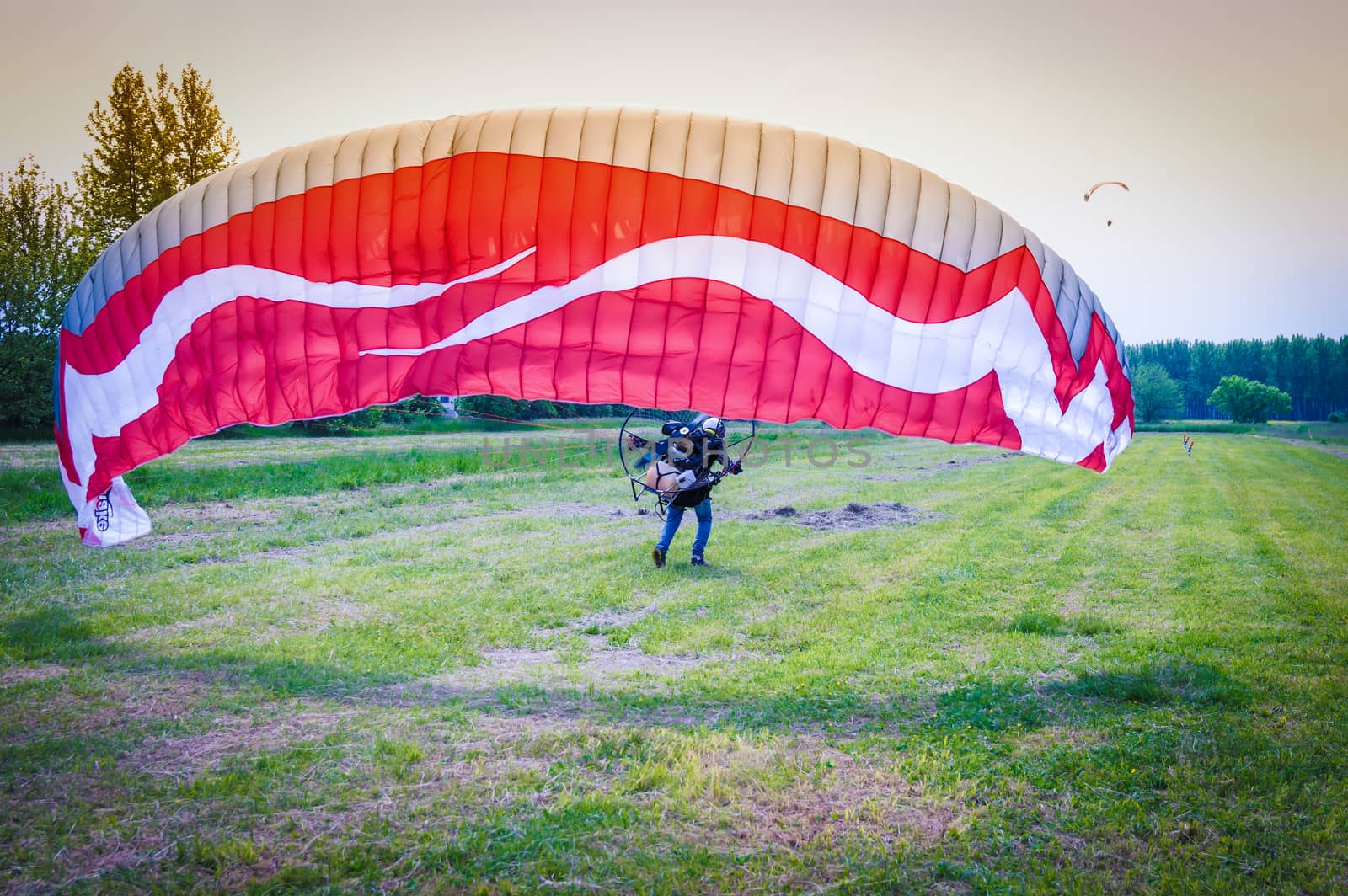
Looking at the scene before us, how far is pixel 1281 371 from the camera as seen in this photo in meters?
72.9

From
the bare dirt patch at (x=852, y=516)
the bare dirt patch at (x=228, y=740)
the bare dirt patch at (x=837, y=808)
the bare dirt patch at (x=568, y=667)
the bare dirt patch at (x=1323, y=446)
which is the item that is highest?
the bare dirt patch at (x=1323, y=446)

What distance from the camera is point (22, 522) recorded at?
37.1 feet

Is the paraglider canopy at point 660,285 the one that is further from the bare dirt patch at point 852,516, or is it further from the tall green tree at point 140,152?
the tall green tree at point 140,152

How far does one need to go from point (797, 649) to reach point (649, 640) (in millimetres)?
1247

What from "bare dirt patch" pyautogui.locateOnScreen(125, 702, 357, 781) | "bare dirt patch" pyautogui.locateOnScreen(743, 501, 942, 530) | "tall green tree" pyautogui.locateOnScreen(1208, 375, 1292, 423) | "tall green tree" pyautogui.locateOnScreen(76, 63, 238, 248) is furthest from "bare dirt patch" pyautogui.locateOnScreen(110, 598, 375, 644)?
"tall green tree" pyautogui.locateOnScreen(1208, 375, 1292, 423)

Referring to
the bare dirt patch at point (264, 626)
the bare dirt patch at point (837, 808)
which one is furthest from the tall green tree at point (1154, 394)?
the bare dirt patch at point (837, 808)

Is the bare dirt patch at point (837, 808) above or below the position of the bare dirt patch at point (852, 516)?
below

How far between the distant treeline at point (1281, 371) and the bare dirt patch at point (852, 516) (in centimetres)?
6283

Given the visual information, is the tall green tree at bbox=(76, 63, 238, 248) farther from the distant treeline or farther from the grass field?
the distant treeline

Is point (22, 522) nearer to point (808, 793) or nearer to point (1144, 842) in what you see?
point (808, 793)

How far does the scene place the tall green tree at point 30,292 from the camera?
1909 centimetres

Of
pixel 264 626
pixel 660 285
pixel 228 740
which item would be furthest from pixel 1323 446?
pixel 228 740

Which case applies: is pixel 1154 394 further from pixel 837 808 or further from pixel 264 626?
pixel 837 808

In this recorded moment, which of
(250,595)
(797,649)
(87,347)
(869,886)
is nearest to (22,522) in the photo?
(250,595)
